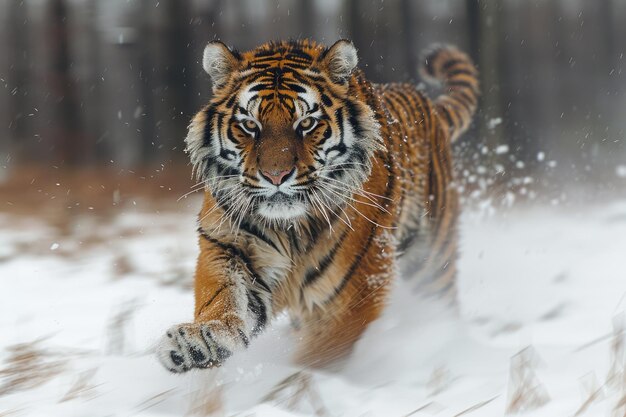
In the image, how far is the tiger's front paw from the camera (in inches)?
95.9

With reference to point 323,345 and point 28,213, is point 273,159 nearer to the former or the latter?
point 323,345

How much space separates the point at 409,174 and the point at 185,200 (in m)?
4.81

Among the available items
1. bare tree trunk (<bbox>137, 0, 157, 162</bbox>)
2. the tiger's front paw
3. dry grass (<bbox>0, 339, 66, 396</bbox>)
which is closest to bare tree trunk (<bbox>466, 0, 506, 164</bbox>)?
bare tree trunk (<bbox>137, 0, 157, 162</bbox>)

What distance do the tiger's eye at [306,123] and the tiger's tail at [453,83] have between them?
1.49m

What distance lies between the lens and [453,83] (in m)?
4.23

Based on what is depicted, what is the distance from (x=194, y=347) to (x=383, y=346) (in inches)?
31.0

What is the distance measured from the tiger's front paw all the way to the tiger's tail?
2131mm

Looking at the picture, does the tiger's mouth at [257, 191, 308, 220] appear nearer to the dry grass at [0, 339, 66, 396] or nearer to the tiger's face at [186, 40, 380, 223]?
the tiger's face at [186, 40, 380, 223]

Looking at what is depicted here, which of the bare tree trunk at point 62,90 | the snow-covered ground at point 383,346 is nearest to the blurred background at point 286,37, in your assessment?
the bare tree trunk at point 62,90

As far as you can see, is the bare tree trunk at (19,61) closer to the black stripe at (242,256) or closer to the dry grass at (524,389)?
the black stripe at (242,256)

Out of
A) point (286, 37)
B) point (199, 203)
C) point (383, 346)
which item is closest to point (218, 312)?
point (383, 346)

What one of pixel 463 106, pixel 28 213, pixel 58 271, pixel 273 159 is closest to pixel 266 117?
pixel 273 159

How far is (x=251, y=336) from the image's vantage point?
2.77 meters

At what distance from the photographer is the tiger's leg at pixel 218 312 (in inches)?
96.3
